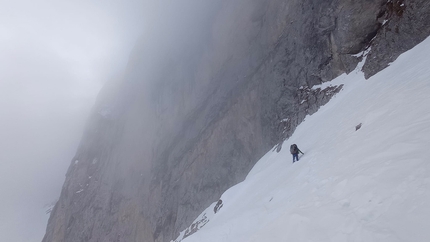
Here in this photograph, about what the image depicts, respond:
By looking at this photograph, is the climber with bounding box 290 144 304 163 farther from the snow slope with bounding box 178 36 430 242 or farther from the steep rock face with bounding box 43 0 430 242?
the steep rock face with bounding box 43 0 430 242

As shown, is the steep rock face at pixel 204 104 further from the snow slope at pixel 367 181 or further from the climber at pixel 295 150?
the climber at pixel 295 150

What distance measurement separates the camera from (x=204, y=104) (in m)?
36.0

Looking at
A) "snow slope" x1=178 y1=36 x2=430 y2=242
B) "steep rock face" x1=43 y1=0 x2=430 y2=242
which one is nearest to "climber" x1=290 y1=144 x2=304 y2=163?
"snow slope" x1=178 y1=36 x2=430 y2=242

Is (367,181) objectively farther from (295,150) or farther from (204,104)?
(204,104)

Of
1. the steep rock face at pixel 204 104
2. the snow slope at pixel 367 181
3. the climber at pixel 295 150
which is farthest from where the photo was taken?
the steep rock face at pixel 204 104

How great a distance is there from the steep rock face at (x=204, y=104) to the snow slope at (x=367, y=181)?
6587mm

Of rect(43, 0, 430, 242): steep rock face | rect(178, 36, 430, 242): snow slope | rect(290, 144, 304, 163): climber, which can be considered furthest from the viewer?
rect(43, 0, 430, 242): steep rock face

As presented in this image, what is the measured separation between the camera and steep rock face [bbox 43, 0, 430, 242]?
71.2ft

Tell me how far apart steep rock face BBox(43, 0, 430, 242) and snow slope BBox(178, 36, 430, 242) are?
21.6 ft

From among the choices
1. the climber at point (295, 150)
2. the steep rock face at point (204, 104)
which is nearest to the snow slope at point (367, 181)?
the climber at point (295, 150)

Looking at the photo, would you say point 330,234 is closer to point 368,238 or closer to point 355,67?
point 368,238

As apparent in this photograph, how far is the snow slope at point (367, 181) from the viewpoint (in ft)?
16.5

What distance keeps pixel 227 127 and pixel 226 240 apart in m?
19.4

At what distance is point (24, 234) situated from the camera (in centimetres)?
10781
